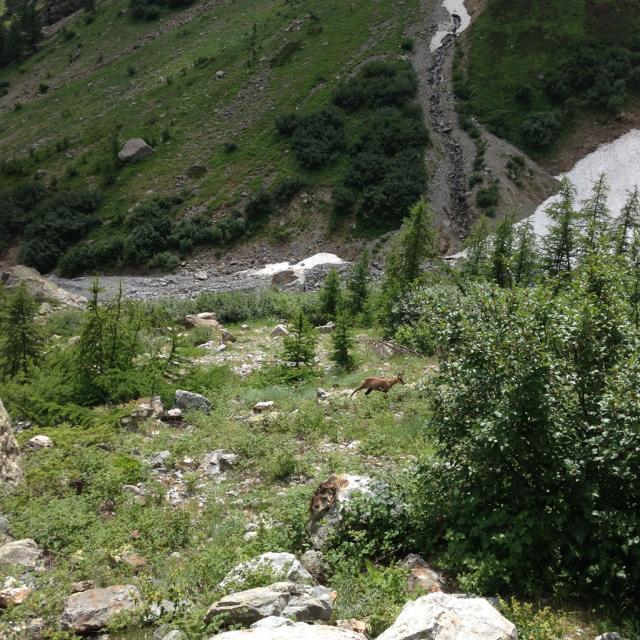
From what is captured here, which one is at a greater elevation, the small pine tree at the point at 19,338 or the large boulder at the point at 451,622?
the small pine tree at the point at 19,338

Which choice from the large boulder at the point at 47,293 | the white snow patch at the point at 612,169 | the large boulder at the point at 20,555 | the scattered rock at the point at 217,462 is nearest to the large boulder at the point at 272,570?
the large boulder at the point at 20,555

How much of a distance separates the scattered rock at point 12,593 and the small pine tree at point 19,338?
398 inches

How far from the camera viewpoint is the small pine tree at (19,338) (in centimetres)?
1531

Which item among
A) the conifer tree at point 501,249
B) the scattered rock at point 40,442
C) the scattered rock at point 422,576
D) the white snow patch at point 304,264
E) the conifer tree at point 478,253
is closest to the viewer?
the scattered rock at point 422,576

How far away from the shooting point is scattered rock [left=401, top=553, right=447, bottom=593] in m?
6.02

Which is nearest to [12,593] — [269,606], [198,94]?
[269,606]

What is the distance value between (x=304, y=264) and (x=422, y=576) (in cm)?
4150

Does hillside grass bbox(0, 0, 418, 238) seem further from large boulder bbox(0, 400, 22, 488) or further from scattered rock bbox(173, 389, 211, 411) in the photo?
large boulder bbox(0, 400, 22, 488)

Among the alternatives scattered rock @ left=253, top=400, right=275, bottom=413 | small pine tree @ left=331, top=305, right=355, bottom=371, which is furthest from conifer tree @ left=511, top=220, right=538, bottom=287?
scattered rock @ left=253, top=400, right=275, bottom=413

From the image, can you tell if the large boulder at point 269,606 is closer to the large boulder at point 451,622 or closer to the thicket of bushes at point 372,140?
the large boulder at point 451,622

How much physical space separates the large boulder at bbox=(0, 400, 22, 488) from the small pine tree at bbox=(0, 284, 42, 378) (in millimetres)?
6499

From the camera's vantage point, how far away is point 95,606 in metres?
5.80

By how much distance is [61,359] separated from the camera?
1468 cm

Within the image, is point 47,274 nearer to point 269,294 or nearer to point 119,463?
point 269,294
